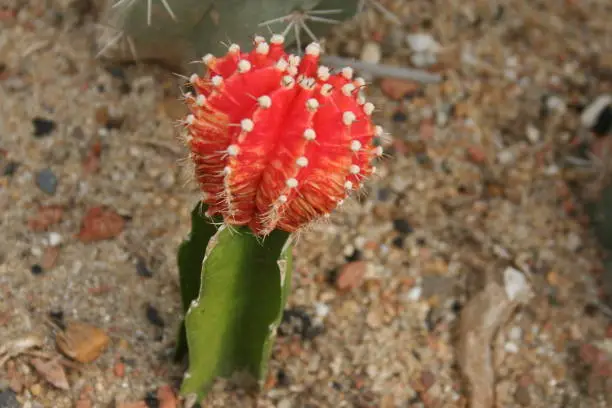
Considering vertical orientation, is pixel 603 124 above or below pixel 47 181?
below

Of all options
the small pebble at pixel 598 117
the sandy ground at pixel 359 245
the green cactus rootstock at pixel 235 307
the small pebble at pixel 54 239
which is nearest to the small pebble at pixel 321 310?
the sandy ground at pixel 359 245

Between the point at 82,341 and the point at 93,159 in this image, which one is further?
the point at 93,159

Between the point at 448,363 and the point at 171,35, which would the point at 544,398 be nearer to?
the point at 448,363

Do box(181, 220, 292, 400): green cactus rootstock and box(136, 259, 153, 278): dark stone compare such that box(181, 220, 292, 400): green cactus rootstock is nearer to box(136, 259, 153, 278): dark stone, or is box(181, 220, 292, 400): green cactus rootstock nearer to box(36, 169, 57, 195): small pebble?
box(136, 259, 153, 278): dark stone

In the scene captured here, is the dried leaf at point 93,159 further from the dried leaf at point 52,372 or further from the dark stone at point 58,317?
the dried leaf at point 52,372

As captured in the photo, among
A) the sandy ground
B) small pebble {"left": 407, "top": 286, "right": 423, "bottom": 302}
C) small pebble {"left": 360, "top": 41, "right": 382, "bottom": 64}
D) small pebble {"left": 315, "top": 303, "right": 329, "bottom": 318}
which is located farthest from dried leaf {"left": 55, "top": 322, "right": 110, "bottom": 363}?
small pebble {"left": 360, "top": 41, "right": 382, "bottom": 64}

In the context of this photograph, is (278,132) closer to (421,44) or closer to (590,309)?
(590,309)

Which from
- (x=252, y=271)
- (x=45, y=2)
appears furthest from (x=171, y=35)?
(x=252, y=271)

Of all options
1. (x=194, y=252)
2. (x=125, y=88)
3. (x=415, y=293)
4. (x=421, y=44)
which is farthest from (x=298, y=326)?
(x=421, y=44)
